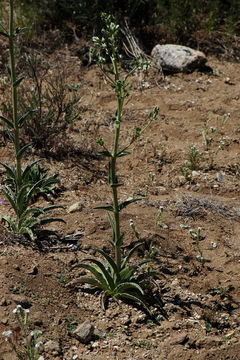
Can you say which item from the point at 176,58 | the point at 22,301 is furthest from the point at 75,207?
the point at 176,58

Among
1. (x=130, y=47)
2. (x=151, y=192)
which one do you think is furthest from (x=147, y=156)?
(x=130, y=47)

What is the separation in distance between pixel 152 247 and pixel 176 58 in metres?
3.84

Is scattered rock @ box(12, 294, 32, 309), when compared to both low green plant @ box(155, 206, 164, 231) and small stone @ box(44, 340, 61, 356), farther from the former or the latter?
low green plant @ box(155, 206, 164, 231)

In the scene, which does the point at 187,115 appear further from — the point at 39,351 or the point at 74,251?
the point at 39,351

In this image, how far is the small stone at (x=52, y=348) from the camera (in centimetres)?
339

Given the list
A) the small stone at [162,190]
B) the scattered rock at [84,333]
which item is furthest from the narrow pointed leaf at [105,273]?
the small stone at [162,190]

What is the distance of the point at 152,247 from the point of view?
13.4 feet

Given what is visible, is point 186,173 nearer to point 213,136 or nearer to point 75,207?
point 213,136

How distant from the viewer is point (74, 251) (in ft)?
13.8

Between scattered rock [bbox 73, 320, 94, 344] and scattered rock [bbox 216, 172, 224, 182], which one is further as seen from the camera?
scattered rock [bbox 216, 172, 224, 182]

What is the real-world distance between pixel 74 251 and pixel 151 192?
4.10 feet

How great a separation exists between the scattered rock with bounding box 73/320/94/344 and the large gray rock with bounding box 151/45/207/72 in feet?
14.7

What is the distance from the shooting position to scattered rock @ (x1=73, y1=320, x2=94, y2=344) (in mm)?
3494

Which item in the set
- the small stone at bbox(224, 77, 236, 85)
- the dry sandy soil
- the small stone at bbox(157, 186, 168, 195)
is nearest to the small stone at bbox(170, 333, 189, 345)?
the dry sandy soil
